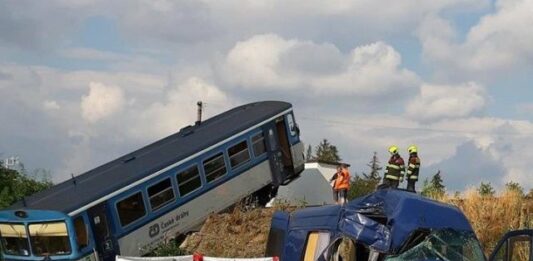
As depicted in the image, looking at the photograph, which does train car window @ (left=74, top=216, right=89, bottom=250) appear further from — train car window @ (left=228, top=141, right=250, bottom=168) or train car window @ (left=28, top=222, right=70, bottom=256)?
train car window @ (left=228, top=141, right=250, bottom=168)

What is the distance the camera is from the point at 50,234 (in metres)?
19.2

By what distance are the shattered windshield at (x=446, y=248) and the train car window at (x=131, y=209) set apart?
9.86 m

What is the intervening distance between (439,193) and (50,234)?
1036 cm

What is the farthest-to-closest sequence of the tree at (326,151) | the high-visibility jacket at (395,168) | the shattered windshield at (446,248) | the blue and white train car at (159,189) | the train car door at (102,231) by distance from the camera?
the tree at (326,151) < the high-visibility jacket at (395,168) < the train car door at (102,231) < the blue and white train car at (159,189) < the shattered windshield at (446,248)

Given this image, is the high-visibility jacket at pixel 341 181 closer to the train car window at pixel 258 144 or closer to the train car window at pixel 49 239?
the train car window at pixel 258 144

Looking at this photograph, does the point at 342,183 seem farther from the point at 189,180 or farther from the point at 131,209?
the point at 131,209

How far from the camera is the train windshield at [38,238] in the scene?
1902 centimetres

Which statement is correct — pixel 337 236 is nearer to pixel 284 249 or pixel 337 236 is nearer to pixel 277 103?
pixel 284 249

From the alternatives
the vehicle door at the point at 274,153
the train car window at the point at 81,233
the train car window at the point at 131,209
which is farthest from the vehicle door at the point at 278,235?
the vehicle door at the point at 274,153

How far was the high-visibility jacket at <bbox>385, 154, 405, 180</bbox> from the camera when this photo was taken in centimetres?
2203

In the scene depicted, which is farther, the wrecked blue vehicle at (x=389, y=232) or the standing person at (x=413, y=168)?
the standing person at (x=413, y=168)

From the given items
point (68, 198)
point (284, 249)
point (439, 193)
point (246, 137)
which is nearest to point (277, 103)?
point (246, 137)

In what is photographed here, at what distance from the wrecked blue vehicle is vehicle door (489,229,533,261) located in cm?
2

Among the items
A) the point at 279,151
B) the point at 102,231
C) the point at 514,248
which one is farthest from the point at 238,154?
the point at 514,248
